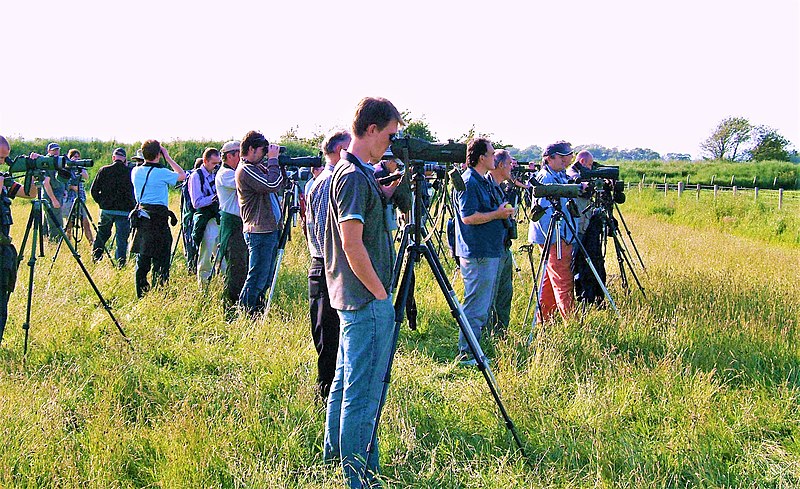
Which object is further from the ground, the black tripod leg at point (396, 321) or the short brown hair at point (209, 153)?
the short brown hair at point (209, 153)

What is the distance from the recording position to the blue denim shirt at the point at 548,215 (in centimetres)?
556

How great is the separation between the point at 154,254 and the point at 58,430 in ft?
10.4

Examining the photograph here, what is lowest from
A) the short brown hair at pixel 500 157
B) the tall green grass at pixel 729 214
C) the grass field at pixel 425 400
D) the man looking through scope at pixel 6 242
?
the grass field at pixel 425 400

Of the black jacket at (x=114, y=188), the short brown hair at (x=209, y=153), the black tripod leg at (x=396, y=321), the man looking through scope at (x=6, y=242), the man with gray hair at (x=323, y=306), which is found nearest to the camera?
the black tripod leg at (x=396, y=321)

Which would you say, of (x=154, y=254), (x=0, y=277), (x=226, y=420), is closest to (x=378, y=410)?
(x=226, y=420)

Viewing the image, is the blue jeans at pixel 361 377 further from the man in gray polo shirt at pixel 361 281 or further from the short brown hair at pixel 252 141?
the short brown hair at pixel 252 141

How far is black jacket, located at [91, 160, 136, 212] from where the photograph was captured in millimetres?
7656

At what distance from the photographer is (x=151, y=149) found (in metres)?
6.22

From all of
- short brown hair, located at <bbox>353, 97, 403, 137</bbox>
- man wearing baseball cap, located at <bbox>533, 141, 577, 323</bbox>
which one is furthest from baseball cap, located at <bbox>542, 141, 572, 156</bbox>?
short brown hair, located at <bbox>353, 97, 403, 137</bbox>

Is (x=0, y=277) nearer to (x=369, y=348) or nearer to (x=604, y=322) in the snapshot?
(x=369, y=348)

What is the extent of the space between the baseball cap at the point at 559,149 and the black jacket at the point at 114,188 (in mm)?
5102

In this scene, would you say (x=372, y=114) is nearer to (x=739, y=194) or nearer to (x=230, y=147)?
(x=230, y=147)

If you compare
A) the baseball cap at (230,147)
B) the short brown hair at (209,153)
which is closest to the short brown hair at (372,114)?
the baseball cap at (230,147)

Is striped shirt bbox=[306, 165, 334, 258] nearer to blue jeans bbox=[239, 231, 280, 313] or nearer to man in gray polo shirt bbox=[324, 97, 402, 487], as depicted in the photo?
man in gray polo shirt bbox=[324, 97, 402, 487]
